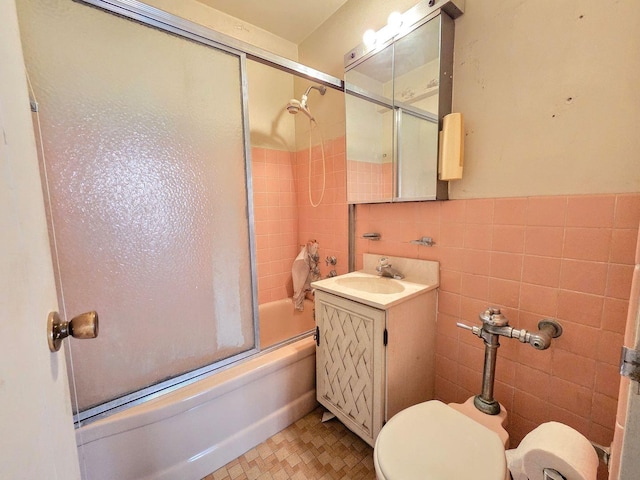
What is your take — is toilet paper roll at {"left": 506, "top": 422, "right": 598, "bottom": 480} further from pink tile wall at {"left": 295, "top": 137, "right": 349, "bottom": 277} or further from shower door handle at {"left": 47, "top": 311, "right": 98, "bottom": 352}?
pink tile wall at {"left": 295, "top": 137, "right": 349, "bottom": 277}

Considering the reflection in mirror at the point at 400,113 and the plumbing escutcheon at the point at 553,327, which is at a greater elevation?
the reflection in mirror at the point at 400,113

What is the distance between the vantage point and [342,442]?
1325 millimetres

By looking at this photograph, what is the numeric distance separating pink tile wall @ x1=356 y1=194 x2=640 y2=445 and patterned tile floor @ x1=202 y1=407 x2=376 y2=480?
52 cm

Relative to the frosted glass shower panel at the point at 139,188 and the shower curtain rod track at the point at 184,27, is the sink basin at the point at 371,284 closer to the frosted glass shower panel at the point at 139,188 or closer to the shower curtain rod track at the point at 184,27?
the frosted glass shower panel at the point at 139,188

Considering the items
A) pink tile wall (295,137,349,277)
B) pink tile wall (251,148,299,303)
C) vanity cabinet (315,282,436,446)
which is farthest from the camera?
pink tile wall (251,148,299,303)

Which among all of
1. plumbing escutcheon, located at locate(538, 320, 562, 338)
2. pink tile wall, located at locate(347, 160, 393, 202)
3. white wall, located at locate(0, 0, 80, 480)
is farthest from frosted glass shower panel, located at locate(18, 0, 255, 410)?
plumbing escutcheon, located at locate(538, 320, 562, 338)

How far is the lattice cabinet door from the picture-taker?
1.12 m

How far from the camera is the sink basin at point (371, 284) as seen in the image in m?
1.40

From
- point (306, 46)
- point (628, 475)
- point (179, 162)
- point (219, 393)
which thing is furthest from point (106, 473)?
point (306, 46)

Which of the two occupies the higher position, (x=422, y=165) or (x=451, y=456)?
(x=422, y=165)

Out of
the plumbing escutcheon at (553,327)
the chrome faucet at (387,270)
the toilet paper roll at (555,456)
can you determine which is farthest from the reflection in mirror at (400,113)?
the toilet paper roll at (555,456)

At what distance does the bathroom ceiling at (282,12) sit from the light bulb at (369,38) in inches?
16.3

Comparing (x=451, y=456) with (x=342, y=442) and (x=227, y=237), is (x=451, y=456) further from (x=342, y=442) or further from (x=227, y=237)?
(x=227, y=237)

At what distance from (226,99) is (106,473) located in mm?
1560
